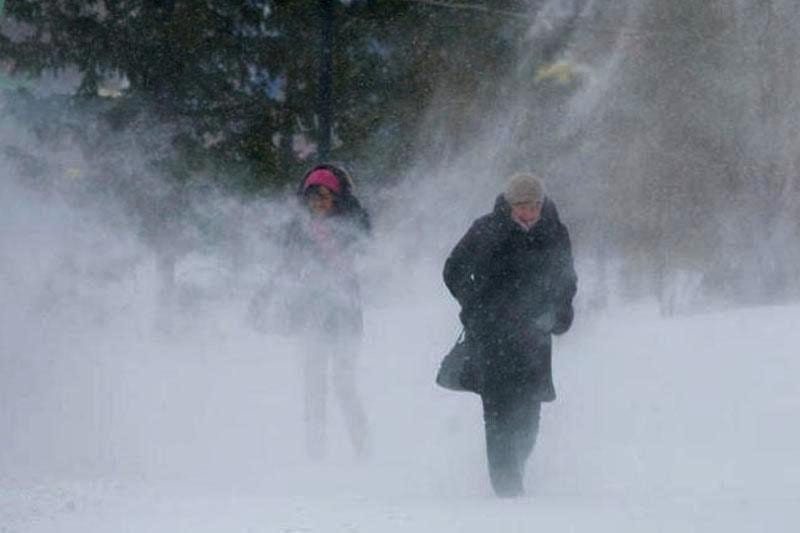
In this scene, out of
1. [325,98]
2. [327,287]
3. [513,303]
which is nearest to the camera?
[513,303]

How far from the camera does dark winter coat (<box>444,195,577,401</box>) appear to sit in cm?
857

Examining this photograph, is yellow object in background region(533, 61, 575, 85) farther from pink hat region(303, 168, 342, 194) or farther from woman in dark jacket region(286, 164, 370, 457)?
→ pink hat region(303, 168, 342, 194)

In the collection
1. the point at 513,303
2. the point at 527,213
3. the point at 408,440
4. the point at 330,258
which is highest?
the point at 330,258

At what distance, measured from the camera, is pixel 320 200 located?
10070 mm

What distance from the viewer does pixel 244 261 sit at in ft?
72.0

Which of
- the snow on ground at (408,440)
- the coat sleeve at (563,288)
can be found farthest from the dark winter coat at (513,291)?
the snow on ground at (408,440)

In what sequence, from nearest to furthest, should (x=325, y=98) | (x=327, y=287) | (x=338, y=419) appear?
(x=327, y=287) < (x=338, y=419) < (x=325, y=98)

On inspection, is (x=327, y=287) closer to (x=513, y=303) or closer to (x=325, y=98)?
(x=513, y=303)

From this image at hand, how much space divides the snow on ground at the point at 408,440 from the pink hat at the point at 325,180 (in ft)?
5.02

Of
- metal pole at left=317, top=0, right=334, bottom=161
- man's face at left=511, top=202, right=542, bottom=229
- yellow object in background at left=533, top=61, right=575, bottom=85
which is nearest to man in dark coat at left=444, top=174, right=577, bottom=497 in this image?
man's face at left=511, top=202, right=542, bottom=229

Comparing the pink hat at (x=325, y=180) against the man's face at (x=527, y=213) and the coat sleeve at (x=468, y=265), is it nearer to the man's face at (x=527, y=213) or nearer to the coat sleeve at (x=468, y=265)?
the coat sleeve at (x=468, y=265)

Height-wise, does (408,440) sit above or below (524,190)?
below

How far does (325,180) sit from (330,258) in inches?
16.7

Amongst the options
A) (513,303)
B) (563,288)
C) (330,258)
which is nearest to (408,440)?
(330,258)
